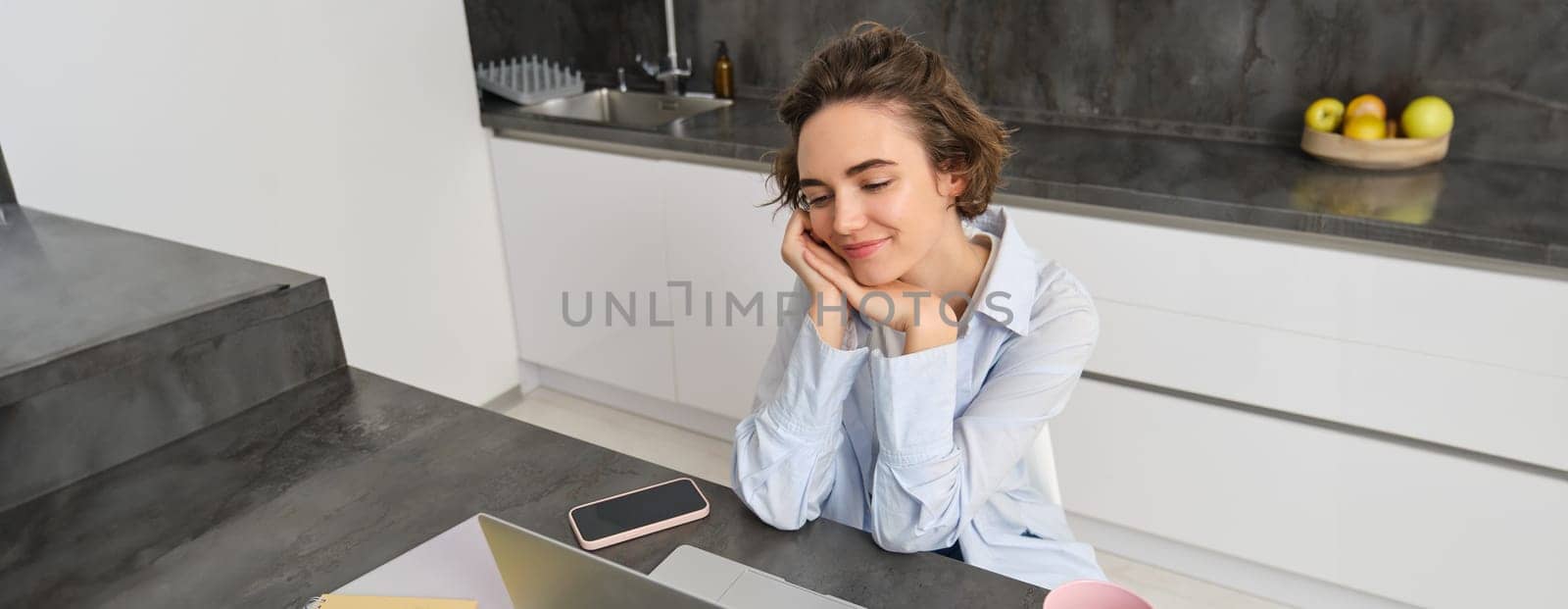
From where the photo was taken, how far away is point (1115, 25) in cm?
242

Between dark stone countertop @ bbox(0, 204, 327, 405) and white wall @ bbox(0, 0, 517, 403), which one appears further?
white wall @ bbox(0, 0, 517, 403)

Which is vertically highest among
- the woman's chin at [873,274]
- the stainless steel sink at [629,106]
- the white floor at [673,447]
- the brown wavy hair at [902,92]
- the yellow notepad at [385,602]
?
the brown wavy hair at [902,92]

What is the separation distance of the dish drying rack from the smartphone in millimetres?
1960

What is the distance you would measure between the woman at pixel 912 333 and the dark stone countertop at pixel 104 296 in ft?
2.00

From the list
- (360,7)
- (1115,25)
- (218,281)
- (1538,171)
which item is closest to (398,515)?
(218,281)

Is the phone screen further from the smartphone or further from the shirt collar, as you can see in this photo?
the shirt collar

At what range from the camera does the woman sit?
3.68ft

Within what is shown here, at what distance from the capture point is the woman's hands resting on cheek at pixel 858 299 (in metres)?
1.14

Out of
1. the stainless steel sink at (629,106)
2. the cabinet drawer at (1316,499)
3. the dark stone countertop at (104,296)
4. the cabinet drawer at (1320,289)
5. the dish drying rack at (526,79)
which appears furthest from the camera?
the stainless steel sink at (629,106)

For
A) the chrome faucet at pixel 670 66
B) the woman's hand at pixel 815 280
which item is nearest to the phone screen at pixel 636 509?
the woman's hand at pixel 815 280

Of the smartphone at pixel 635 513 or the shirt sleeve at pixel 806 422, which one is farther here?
the shirt sleeve at pixel 806 422

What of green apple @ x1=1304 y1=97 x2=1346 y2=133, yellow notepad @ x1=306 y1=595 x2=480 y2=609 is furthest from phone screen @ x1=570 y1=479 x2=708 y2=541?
green apple @ x1=1304 y1=97 x2=1346 y2=133

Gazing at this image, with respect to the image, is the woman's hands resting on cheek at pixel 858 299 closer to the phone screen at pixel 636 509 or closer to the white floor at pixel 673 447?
the phone screen at pixel 636 509

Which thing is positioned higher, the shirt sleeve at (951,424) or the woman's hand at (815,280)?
the woman's hand at (815,280)
